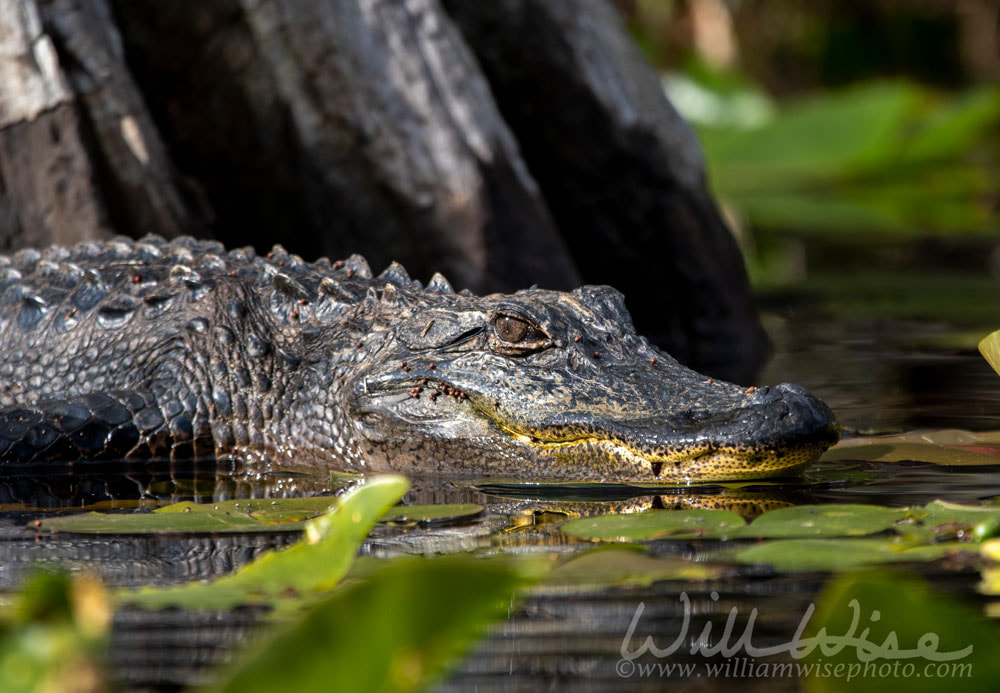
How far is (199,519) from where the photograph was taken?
9.12 feet

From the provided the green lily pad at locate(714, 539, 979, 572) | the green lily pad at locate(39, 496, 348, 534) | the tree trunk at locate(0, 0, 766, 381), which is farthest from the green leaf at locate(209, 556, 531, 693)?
the tree trunk at locate(0, 0, 766, 381)

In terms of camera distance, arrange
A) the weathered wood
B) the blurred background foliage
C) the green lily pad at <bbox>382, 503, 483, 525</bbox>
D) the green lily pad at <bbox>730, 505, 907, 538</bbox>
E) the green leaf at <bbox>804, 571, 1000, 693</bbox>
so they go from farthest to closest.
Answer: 1. the blurred background foliage
2. the weathered wood
3. the green lily pad at <bbox>382, 503, 483, 525</bbox>
4. the green lily pad at <bbox>730, 505, 907, 538</bbox>
5. the green leaf at <bbox>804, 571, 1000, 693</bbox>

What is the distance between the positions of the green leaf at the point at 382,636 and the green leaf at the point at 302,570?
73 centimetres

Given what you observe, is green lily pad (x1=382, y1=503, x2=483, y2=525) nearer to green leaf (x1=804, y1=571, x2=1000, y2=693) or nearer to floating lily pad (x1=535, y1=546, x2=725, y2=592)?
floating lily pad (x1=535, y1=546, x2=725, y2=592)

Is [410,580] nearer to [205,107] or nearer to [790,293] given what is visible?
[205,107]

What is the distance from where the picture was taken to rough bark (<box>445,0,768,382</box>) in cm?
631

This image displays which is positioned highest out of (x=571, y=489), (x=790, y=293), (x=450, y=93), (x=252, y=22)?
(x=252, y=22)

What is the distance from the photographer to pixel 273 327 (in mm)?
4273

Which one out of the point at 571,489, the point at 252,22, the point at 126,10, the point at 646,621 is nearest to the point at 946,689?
the point at 646,621

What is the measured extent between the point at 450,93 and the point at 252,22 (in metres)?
0.96

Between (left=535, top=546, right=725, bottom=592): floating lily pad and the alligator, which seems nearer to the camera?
(left=535, top=546, right=725, bottom=592): floating lily pad

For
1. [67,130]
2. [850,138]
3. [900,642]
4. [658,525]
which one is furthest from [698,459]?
[850,138]

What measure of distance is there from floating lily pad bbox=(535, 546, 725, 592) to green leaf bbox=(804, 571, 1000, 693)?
1.93 feet

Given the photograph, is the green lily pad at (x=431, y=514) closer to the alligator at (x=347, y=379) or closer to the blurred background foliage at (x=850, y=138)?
the alligator at (x=347, y=379)
